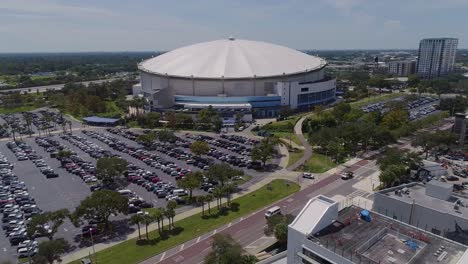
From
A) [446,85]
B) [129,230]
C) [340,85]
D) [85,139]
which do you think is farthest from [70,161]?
[446,85]

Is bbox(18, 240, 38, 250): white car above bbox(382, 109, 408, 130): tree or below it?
below

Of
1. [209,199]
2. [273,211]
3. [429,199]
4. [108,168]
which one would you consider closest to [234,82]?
[108,168]

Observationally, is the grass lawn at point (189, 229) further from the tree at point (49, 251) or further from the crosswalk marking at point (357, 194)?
the crosswalk marking at point (357, 194)

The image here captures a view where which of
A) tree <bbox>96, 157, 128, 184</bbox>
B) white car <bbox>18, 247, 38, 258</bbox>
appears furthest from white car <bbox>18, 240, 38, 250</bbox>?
tree <bbox>96, 157, 128, 184</bbox>

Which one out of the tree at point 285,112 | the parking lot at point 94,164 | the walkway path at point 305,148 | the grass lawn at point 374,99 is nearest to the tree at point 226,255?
the parking lot at point 94,164

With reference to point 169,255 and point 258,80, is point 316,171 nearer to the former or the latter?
point 169,255

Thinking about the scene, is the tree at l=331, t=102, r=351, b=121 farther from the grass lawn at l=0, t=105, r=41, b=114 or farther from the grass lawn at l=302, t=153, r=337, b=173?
the grass lawn at l=0, t=105, r=41, b=114

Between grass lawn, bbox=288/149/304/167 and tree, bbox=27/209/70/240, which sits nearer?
tree, bbox=27/209/70/240
